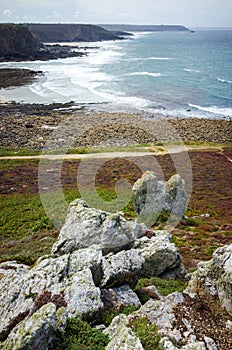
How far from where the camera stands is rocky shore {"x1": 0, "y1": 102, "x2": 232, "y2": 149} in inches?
2317

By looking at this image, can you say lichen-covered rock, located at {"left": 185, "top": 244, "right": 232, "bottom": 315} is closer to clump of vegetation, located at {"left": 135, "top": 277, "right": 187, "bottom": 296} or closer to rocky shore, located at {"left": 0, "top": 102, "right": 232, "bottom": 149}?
clump of vegetation, located at {"left": 135, "top": 277, "right": 187, "bottom": 296}

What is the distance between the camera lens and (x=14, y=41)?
16500 centimetres

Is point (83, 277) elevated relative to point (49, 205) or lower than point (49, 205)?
elevated

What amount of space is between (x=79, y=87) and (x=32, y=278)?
3907 inches

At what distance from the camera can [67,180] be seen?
4175 cm

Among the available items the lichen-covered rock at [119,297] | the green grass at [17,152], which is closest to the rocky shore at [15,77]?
the green grass at [17,152]

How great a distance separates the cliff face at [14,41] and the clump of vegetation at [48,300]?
160657 millimetres

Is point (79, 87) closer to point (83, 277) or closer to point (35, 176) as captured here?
point (35, 176)

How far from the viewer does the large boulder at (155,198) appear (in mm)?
27422

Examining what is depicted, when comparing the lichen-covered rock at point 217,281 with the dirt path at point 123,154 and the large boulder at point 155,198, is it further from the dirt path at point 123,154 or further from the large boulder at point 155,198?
the dirt path at point 123,154

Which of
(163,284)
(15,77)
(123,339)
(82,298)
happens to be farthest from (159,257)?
(15,77)

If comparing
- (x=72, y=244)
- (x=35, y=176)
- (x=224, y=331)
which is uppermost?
(x=224, y=331)

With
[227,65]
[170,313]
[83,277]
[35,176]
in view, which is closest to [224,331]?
[170,313]

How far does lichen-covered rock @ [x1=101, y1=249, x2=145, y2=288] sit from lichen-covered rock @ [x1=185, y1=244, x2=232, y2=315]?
81.2 inches
